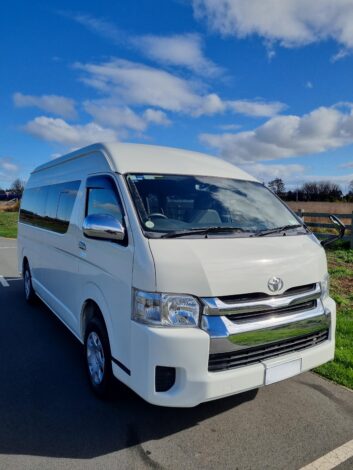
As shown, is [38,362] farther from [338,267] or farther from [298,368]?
[338,267]

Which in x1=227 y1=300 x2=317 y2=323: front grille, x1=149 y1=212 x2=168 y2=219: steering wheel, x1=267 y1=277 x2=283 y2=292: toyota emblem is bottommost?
x1=227 y1=300 x2=317 y2=323: front grille

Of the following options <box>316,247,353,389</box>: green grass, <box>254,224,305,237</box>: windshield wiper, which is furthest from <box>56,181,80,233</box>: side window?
<box>316,247,353,389</box>: green grass

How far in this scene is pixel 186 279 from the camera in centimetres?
272

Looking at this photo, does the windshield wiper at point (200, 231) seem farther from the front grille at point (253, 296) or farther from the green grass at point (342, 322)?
the green grass at point (342, 322)

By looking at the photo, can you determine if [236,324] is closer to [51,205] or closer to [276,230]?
[276,230]

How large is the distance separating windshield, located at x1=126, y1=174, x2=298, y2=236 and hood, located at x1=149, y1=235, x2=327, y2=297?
0.83 ft

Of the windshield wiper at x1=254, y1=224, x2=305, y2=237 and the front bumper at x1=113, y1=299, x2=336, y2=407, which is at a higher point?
the windshield wiper at x1=254, y1=224, x2=305, y2=237

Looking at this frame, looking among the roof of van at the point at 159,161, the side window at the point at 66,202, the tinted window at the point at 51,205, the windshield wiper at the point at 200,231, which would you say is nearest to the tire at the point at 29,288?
the tinted window at the point at 51,205

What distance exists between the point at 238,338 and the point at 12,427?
202 cm

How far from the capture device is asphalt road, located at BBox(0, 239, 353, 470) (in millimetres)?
2727

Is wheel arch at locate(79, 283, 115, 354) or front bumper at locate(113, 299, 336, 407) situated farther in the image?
wheel arch at locate(79, 283, 115, 354)

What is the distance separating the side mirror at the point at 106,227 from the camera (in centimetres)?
307

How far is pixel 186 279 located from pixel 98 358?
1.47 meters

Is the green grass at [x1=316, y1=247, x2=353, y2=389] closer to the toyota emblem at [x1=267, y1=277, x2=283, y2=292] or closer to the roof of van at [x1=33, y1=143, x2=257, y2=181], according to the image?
the toyota emblem at [x1=267, y1=277, x2=283, y2=292]
